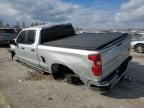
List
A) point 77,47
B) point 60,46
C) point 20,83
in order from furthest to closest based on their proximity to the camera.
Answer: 1. point 20,83
2. point 60,46
3. point 77,47

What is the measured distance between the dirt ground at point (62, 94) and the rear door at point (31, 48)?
2.11 feet

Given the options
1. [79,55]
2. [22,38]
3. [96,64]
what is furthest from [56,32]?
[96,64]

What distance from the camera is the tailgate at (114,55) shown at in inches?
170

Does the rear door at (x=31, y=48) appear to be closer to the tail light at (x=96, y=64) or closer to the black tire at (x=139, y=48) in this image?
the tail light at (x=96, y=64)

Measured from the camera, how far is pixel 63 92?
17.7 ft

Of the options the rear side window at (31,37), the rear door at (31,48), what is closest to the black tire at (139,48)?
the rear door at (31,48)

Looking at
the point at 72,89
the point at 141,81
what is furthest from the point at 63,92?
the point at 141,81

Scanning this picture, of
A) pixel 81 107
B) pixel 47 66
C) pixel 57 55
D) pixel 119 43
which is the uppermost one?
pixel 119 43

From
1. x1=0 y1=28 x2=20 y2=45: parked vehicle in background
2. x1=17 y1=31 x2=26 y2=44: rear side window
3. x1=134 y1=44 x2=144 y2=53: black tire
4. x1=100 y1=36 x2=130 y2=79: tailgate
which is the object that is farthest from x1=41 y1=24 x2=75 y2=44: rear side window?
x1=0 y1=28 x2=20 y2=45: parked vehicle in background

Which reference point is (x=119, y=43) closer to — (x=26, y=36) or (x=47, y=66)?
(x=47, y=66)

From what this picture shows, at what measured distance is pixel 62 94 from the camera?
526 centimetres

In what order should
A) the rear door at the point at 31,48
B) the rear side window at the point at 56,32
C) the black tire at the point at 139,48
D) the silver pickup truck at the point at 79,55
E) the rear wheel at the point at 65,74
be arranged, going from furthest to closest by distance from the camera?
the black tire at the point at 139,48 → the rear door at the point at 31,48 → the rear side window at the point at 56,32 → the rear wheel at the point at 65,74 → the silver pickup truck at the point at 79,55

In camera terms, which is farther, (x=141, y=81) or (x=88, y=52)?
(x=141, y=81)

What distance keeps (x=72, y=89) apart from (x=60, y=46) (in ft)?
4.62
